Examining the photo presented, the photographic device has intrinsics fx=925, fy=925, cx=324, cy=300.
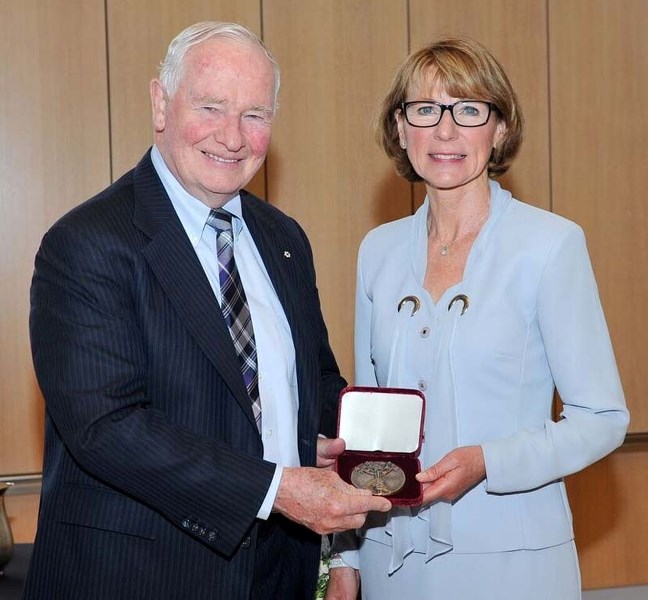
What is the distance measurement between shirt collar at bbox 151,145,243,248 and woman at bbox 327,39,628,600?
53 centimetres

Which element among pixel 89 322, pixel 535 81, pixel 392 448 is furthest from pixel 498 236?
pixel 535 81

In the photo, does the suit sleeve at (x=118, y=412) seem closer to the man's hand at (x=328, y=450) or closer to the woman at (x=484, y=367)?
the man's hand at (x=328, y=450)

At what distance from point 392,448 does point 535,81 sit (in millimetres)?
3562

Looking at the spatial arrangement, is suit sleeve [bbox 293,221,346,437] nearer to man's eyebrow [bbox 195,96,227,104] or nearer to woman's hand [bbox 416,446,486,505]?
woman's hand [bbox 416,446,486,505]

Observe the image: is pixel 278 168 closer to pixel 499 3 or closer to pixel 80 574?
pixel 499 3

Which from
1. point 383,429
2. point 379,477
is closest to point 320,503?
point 379,477

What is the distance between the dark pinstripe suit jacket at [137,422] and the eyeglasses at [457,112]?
721 millimetres

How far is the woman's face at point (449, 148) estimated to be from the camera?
7.73 ft

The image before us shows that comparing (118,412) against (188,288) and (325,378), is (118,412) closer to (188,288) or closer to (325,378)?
(188,288)

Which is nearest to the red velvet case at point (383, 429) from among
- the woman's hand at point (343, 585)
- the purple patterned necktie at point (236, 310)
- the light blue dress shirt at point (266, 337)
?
the light blue dress shirt at point (266, 337)

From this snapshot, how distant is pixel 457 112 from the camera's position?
2.36 m

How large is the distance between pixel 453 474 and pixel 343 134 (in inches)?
126

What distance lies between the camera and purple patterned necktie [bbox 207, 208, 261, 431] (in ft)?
7.10

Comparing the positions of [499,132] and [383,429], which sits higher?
[499,132]
